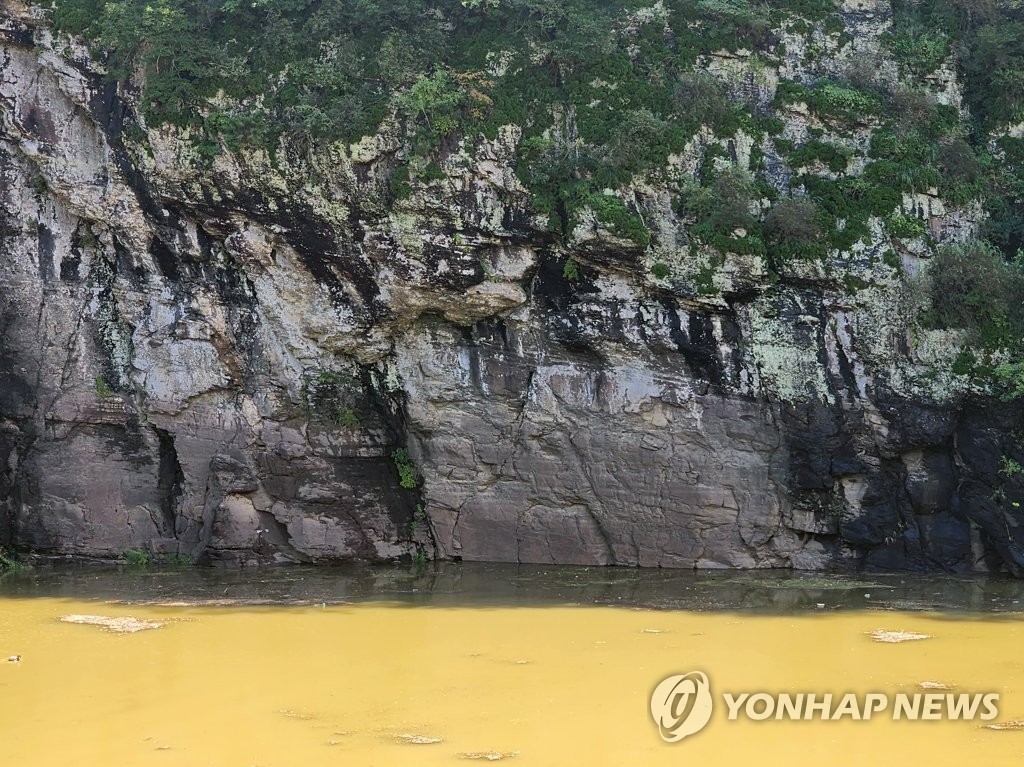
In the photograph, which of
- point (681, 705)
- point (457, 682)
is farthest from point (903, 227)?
point (457, 682)

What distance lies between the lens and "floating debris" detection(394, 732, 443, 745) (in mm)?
6670

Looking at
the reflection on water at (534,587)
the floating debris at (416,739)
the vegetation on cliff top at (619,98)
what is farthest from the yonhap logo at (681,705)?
the vegetation on cliff top at (619,98)

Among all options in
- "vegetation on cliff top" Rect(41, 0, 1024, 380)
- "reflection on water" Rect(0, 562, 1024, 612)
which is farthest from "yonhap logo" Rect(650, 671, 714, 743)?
"vegetation on cliff top" Rect(41, 0, 1024, 380)

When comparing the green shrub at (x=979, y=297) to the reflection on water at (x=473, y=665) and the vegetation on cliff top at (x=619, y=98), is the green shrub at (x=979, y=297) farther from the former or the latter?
the reflection on water at (x=473, y=665)

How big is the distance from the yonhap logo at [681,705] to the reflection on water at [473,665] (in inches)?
4.6

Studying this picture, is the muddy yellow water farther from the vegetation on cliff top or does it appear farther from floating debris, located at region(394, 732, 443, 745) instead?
the vegetation on cliff top

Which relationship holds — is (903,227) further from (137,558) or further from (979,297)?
(137,558)

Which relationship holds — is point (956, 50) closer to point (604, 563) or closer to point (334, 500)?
point (604, 563)

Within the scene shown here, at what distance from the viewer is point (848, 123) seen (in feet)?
52.8

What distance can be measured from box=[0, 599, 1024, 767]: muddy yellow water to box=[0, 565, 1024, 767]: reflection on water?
1.0 inches

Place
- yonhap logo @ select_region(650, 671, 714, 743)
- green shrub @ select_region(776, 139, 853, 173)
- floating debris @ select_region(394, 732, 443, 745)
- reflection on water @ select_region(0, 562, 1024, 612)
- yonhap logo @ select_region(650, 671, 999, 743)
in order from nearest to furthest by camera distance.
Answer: floating debris @ select_region(394, 732, 443, 745)
yonhap logo @ select_region(650, 671, 714, 743)
yonhap logo @ select_region(650, 671, 999, 743)
reflection on water @ select_region(0, 562, 1024, 612)
green shrub @ select_region(776, 139, 853, 173)

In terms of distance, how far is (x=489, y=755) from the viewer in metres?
6.39

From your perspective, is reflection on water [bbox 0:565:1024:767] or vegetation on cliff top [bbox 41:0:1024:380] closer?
reflection on water [bbox 0:565:1024:767]

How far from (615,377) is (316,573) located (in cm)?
576
